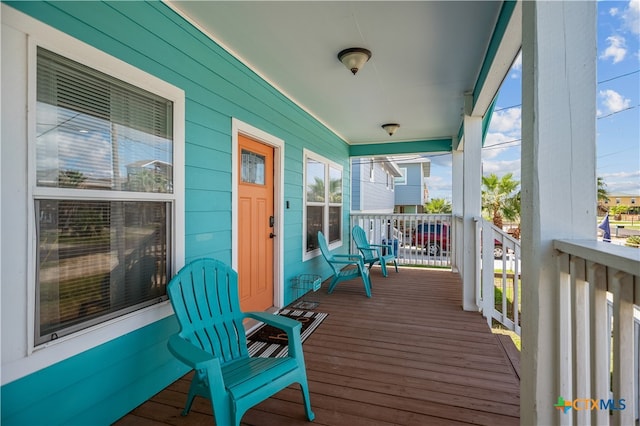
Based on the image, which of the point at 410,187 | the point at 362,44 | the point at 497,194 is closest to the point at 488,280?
the point at 362,44

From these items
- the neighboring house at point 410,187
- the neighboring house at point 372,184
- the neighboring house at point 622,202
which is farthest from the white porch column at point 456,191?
the neighboring house at point 410,187

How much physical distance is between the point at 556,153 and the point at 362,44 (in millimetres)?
1923

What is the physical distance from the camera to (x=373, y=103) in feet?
13.5

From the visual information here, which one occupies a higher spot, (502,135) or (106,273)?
(502,135)

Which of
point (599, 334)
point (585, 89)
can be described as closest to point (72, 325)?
Answer: point (599, 334)

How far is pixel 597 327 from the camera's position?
38.9 inches

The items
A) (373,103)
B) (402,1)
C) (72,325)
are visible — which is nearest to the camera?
(72,325)

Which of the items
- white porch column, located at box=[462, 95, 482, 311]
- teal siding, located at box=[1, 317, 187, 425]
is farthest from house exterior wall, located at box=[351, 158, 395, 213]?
teal siding, located at box=[1, 317, 187, 425]

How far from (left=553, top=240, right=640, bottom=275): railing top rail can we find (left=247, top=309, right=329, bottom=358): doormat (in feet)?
6.64

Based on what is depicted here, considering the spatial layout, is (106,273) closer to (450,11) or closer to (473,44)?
(450,11)

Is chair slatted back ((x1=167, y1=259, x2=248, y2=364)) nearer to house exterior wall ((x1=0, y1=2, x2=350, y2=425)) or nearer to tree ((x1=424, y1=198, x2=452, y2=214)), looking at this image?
house exterior wall ((x1=0, y1=2, x2=350, y2=425))

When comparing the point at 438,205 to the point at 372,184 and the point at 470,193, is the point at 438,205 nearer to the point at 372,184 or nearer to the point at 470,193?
the point at 372,184

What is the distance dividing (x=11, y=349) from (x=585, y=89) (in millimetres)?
2452

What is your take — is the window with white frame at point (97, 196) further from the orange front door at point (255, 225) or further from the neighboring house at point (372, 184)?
the neighboring house at point (372, 184)
